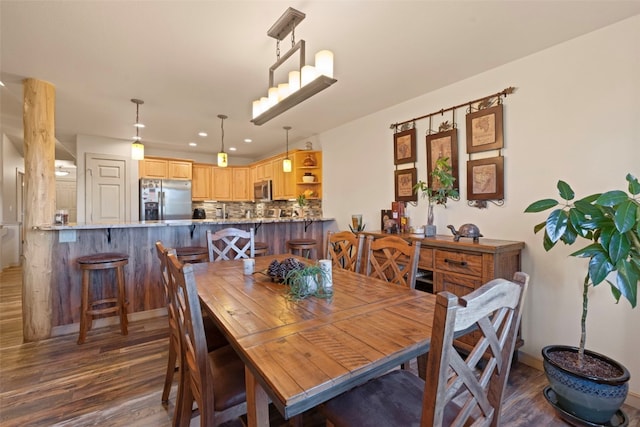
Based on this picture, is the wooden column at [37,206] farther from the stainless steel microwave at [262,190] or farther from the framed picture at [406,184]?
the framed picture at [406,184]

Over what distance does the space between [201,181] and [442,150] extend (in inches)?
206

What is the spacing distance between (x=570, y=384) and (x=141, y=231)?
3909mm

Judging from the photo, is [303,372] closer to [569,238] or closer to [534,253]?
[569,238]

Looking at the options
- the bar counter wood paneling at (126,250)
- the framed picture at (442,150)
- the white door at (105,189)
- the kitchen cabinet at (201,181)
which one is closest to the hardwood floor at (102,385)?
the bar counter wood paneling at (126,250)

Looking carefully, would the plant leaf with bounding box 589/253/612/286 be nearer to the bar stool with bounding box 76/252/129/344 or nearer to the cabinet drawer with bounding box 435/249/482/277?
the cabinet drawer with bounding box 435/249/482/277

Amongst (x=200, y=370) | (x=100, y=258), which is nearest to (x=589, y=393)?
(x=200, y=370)

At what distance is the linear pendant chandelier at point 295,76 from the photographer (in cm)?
172

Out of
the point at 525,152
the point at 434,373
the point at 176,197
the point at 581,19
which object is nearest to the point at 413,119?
the point at 525,152

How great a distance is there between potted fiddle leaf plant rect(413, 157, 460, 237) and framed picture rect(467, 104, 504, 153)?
0.27 metres

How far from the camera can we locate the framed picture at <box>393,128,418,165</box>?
3.29 meters

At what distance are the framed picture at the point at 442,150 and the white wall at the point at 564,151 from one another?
60mm

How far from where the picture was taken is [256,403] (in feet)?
3.07

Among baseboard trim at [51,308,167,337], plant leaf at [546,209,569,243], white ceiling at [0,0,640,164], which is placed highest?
white ceiling at [0,0,640,164]

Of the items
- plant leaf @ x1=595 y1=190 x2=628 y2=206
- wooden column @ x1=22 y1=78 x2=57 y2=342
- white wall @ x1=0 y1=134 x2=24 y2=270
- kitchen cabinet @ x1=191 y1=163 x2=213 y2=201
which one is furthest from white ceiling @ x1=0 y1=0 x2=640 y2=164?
kitchen cabinet @ x1=191 y1=163 x2=213 y2=201
